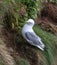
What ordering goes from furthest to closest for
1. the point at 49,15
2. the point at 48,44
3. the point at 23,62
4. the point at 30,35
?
the point at 49,15 < the point at 48,44 < the point at 30,35 < the point at 23,62

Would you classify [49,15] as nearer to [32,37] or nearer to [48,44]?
[48,44]

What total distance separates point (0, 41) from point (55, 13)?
125 inches

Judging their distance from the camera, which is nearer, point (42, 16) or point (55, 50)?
point (55, 50)

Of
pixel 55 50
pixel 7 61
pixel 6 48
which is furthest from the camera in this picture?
pixel 55 50

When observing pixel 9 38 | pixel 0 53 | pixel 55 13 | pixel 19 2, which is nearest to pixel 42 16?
pixel 55 13

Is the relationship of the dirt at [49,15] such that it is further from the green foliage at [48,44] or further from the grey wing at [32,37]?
the grey wing at [32,37]

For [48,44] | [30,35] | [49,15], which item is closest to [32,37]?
[30,35]

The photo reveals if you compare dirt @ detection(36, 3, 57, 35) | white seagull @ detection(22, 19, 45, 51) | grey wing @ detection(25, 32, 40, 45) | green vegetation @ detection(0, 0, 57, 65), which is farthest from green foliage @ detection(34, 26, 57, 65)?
dirt @ detection(36, 3, 57, 35)

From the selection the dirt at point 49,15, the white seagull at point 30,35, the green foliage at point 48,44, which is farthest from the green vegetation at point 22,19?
the dirt at point 49,15

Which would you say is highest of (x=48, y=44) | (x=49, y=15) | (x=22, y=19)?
(x=22, y=19)

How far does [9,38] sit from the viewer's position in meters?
7.33

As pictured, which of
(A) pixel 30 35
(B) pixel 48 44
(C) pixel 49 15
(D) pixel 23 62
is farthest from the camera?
(C) pixel 49 15

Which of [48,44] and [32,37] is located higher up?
[32,37]

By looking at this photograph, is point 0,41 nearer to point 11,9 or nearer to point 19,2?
point 11,9
